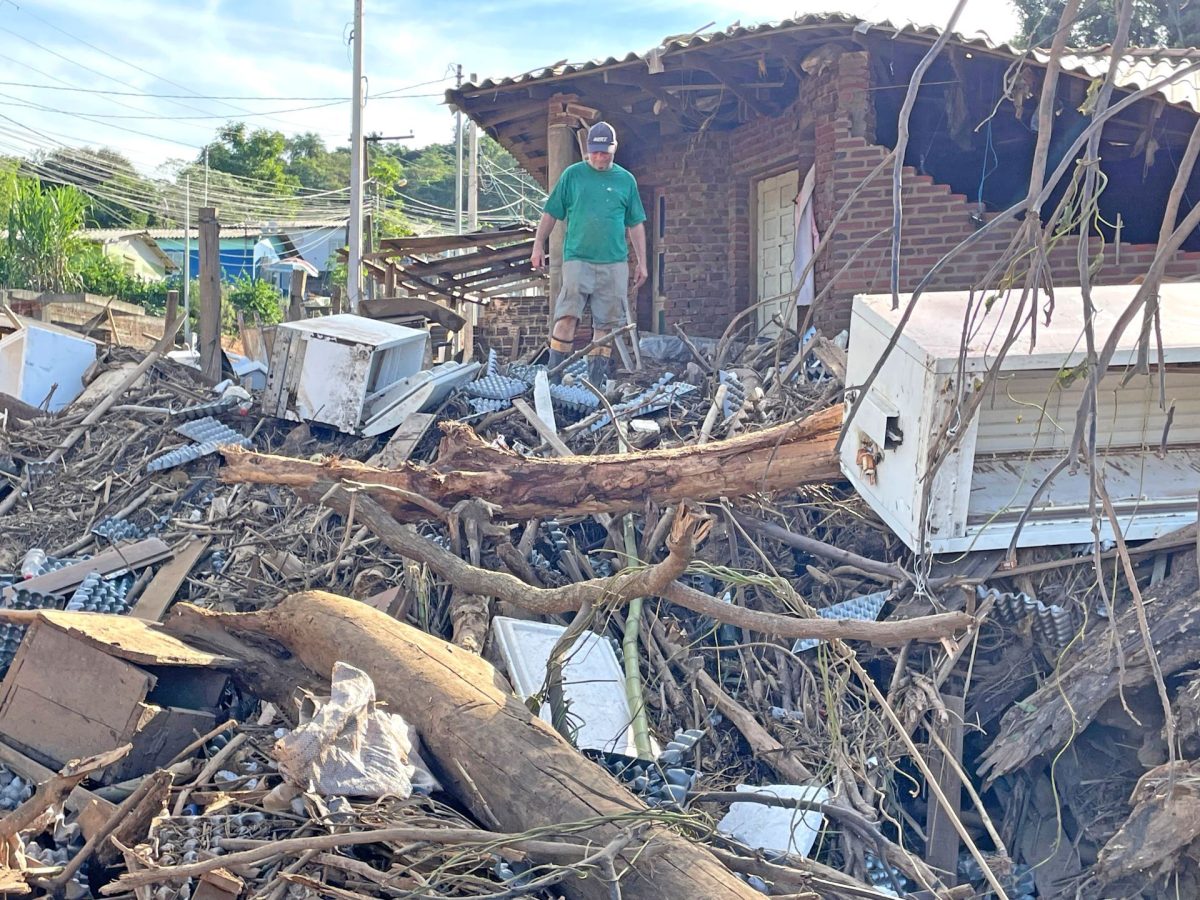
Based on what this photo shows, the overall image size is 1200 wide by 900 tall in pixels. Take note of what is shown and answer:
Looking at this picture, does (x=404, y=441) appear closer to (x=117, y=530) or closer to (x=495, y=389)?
(x=495, y=389)

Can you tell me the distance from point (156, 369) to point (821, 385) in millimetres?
5319

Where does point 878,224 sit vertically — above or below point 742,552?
above

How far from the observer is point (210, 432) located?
7.16 meters

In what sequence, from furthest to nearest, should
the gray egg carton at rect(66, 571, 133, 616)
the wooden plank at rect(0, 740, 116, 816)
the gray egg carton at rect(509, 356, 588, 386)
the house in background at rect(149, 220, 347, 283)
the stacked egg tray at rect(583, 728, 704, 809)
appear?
1. the house in background at rect(149, 220, 347, 283)
2. the gray egg carton at rect(509, 356, 588, 386)
3. the gray egg carton at rect(66, 571, 133, 616)
4. the stacked egg tray at rect(583, 728, 704, 809)
5. the wooden plank at rect(0, 740, 116, 816)

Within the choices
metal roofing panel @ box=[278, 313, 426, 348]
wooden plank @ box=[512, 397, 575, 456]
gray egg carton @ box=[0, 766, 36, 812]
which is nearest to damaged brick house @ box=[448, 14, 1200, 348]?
wooden plank @ box=[512, 397, 575, 456]

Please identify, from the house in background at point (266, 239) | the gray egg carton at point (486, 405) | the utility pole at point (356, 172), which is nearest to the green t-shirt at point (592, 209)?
the gray egg carton at point (486, 405)

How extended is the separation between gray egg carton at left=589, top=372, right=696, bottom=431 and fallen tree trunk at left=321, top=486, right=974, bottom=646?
7.09 feet

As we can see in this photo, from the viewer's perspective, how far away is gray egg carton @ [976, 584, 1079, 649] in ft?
14.1

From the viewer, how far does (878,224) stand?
28.1ft

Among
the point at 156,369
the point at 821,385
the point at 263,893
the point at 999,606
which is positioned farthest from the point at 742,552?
the point at 156,369

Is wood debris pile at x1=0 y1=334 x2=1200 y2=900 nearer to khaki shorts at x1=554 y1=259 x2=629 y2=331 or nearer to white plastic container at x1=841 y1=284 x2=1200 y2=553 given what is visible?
white plastic container at x1=841 y1=284 x2=1200 y2=553

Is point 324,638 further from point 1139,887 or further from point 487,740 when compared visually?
point 1139,887

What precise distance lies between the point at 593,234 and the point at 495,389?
5.01 ft

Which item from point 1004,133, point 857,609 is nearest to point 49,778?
point 857,609
